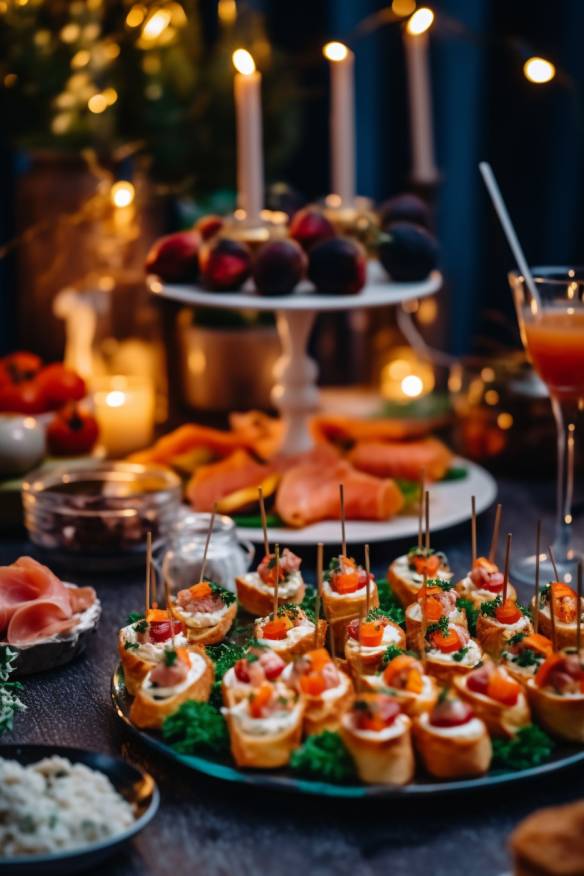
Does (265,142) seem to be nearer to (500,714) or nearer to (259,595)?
(259,595)

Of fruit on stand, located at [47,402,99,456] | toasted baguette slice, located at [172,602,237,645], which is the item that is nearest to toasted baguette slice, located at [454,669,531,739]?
toasted baguette slice, located at [172,602,237,645]

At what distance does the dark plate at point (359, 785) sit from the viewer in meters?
1.19

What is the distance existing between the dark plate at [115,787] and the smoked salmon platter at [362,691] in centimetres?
9

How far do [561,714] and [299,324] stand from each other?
3.27 ft

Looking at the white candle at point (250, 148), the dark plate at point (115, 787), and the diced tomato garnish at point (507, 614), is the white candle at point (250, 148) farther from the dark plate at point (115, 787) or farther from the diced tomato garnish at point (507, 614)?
the dark plate at point (115, 787)

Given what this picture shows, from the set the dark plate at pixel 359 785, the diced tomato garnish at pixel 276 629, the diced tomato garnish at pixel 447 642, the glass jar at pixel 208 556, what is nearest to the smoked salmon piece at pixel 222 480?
the glass jar at pixel 208 556

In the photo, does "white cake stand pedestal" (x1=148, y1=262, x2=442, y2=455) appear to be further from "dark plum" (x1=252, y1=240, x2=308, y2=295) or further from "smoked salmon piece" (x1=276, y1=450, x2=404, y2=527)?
"smoked salmon piece" (x1=276, y1=450, x2=404, y2=527)

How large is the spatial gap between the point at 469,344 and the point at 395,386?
0.78m

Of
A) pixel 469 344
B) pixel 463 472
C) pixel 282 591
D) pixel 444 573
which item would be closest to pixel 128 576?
pixel 282 591

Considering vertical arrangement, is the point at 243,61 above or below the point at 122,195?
above

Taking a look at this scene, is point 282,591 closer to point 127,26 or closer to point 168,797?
point 168,797

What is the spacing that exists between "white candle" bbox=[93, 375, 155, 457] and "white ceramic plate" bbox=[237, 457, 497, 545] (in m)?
0.52

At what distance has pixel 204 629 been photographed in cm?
153

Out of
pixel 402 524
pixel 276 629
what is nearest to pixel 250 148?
pixel 402 524
